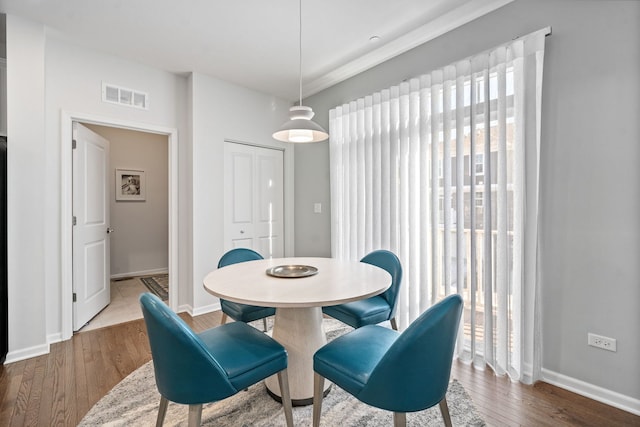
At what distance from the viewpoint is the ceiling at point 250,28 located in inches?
90.5

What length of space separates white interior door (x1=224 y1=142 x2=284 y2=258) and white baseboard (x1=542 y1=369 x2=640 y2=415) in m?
3.13

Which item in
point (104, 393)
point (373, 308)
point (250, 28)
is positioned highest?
point (250, 28)

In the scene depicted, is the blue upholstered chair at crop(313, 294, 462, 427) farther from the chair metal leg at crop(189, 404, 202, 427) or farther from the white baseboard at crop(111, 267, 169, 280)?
the white baseboard at crop(111, 267, 169, 280)

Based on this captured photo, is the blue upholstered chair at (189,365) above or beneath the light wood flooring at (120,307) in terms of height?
above

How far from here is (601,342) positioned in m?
1.83

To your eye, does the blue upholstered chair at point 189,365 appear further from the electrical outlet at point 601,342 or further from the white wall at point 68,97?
the white wall at point 68,97

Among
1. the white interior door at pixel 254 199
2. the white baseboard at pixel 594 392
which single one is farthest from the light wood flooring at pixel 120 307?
the white baseboard at pixel 594 392

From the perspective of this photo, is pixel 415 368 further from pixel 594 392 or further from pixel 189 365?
pixel 594 392

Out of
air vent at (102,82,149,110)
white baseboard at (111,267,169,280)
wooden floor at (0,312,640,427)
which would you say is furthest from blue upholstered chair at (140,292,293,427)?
white baseboard at (111,267,169,280)

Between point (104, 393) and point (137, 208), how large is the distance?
416 cm

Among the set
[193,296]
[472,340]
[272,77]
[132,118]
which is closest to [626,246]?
[472,340]

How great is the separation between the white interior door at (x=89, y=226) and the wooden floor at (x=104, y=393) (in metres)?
0.54

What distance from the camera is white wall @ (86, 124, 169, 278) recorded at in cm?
520

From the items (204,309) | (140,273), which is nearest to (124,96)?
(204,309)
